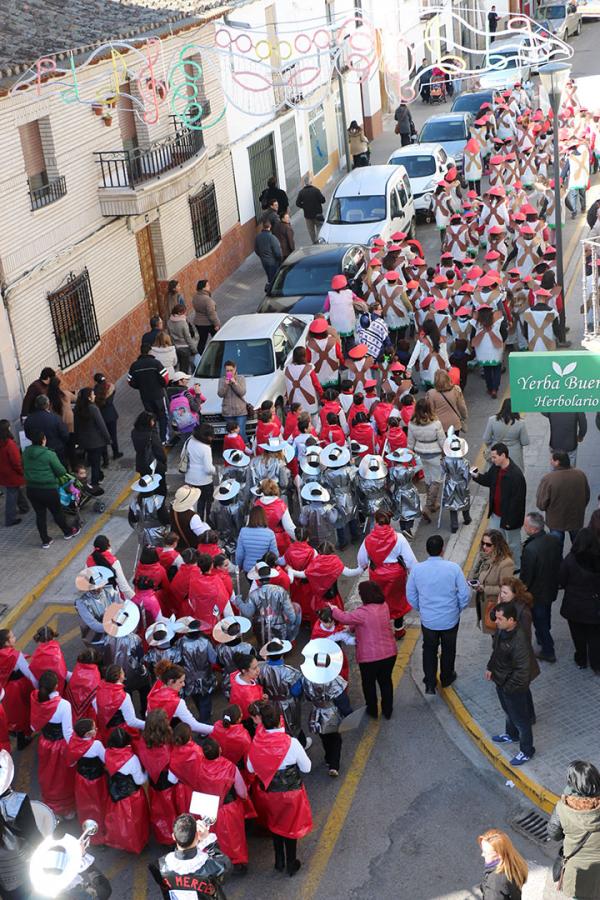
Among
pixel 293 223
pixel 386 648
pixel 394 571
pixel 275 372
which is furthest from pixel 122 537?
pixel 293 223

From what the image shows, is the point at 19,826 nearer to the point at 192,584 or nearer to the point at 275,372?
the point at 192,584

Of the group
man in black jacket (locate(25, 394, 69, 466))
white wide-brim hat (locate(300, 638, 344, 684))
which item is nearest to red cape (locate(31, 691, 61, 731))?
white wide-brim hat (locate(300, 638, 344, 684))

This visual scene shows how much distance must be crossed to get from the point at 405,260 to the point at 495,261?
1.33m

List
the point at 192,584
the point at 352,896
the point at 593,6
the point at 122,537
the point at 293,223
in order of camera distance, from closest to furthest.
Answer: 1. the point at 352,896
2. the point at 192,584
3. the point at 122,537
4. the point at 293,223
5. the point at 593,6

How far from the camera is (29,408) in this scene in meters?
15.7

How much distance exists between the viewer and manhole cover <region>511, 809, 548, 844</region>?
916cm

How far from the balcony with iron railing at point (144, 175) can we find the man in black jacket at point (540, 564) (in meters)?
10.7

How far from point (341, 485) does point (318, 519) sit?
29.2 inches

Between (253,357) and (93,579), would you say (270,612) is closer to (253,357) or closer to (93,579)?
(93,579)

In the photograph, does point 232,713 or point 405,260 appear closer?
point 232,713

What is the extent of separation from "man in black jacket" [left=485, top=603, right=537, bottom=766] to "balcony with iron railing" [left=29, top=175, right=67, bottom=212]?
10.4 meters

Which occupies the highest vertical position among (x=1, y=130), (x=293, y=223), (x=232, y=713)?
(x=1, y=130)

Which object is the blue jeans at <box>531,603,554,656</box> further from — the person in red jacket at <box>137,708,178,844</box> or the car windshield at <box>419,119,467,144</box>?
the car windshield at <box>419,119,467,144</box>

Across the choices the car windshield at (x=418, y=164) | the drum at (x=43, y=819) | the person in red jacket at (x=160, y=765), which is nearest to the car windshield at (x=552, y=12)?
the car windshield at (x=418, y=164)
